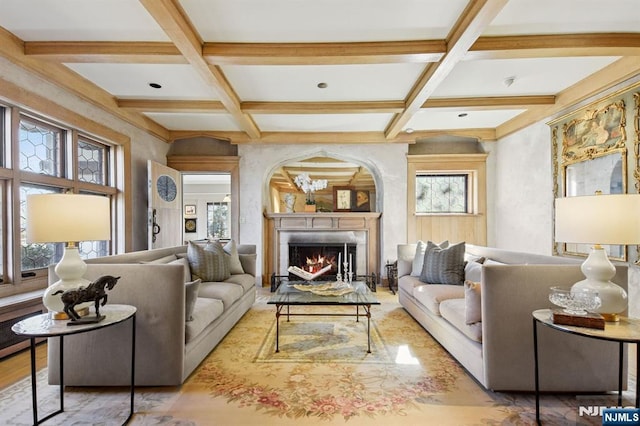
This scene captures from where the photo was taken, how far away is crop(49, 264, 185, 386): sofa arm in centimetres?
201

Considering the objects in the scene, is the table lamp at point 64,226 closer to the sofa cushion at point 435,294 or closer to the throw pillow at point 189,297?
the throw pillow at point 189,297

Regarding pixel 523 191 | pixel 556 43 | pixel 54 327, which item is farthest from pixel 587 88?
pixel 54 327

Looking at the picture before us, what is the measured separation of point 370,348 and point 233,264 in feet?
6.21

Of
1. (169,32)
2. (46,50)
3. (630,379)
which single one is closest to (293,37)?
(169,32)

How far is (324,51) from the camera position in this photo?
269 cm

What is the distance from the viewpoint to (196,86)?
3.57m

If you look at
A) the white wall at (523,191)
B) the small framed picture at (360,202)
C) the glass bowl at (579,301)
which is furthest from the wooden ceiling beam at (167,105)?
the white wall at (523,191)

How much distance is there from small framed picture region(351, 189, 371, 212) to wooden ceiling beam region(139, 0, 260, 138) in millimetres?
2850

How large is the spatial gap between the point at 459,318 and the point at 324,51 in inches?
94.7

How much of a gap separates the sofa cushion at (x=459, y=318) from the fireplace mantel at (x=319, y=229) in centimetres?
292

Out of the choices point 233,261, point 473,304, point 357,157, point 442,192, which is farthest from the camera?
point 442,192

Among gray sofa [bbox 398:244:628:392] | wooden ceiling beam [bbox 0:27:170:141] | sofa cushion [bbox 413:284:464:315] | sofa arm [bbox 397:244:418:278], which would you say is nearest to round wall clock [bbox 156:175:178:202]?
wooden ceiling beam [bbox 0:27:170:141]

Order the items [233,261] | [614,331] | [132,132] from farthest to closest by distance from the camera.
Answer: [132,132] → [233,261] → [614,331]

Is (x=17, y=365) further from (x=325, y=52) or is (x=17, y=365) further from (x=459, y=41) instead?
(x=459, y=41)
